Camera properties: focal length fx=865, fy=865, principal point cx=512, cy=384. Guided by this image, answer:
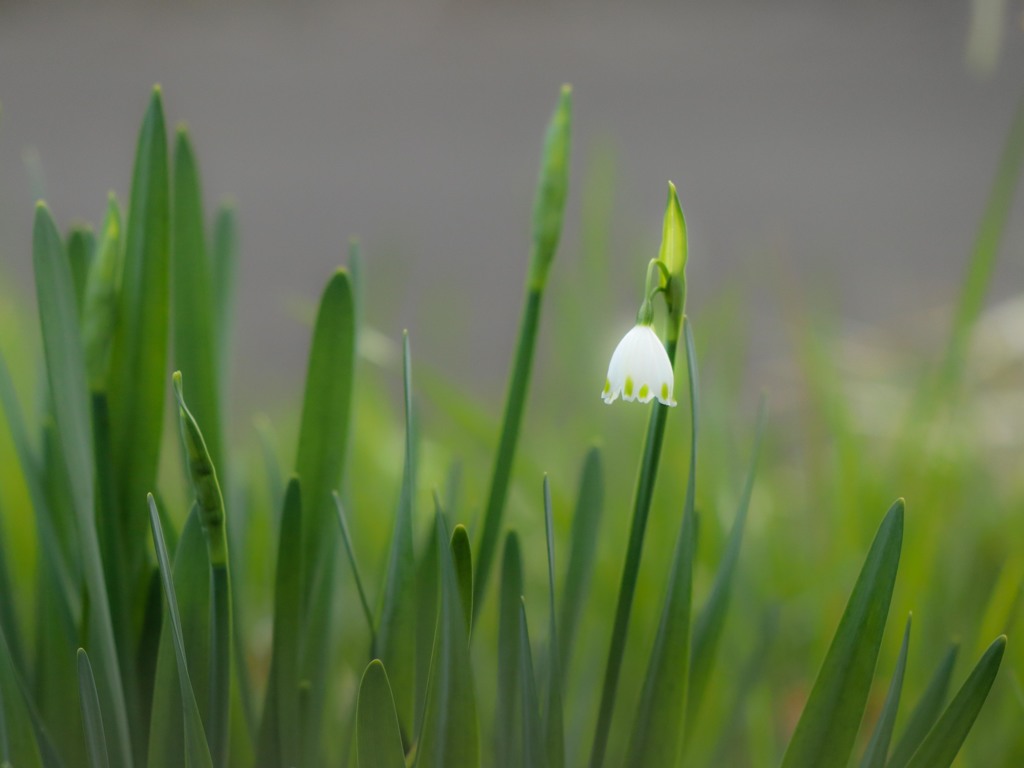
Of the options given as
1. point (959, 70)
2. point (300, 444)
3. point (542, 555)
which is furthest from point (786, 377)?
point (300, 444)

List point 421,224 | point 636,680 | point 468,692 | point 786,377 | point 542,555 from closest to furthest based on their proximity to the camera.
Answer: point 468,692, point 636,680, point 542,555, point 786,377, point 421,224

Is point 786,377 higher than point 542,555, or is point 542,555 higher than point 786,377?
point 786,377

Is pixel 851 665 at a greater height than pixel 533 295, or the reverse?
pixel 533 295

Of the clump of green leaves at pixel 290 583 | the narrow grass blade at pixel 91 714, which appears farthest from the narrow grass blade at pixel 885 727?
the narrow grass blade at pixel 91 714

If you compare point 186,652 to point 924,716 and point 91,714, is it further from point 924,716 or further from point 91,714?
point 924,716

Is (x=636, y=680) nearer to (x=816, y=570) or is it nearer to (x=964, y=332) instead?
(x=816, y=570)

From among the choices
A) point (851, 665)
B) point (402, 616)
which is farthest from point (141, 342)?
→ point (851, 665)

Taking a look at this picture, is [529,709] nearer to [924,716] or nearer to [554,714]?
[554,714]
